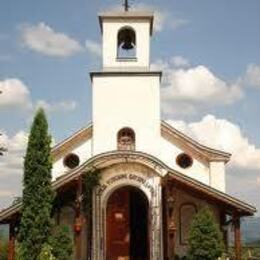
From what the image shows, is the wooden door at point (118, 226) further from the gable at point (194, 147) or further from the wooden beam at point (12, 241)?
the wooden beam at point (12, 241)

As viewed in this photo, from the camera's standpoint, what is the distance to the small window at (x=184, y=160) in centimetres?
2845

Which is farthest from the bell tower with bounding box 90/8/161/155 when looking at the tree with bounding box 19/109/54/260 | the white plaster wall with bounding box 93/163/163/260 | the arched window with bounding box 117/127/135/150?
the tree with bounding box 19/109/54/260

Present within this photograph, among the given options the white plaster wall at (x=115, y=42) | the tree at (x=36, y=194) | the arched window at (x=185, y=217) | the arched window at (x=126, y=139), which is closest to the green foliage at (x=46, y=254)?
the tree at (x=36, y=194)

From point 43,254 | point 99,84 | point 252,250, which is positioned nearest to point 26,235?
point 43,254

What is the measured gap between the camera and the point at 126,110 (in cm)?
2839

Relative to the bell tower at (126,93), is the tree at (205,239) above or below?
below

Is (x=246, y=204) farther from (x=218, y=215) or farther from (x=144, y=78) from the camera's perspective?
(x=144, y=78)

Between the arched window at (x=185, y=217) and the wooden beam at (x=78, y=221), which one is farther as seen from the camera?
the arched window at (x=185, y=217)

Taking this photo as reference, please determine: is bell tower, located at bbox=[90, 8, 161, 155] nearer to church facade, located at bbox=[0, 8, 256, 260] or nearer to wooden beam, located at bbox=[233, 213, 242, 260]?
church facade, located at bbox=[0, 8, 256, 260]

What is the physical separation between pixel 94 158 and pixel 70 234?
10.5ft

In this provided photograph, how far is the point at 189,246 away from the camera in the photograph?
81.0 ft

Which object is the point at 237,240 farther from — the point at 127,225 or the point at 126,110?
the point at 126,110

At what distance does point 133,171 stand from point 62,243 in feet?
14.1

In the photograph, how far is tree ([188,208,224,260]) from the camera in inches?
947
